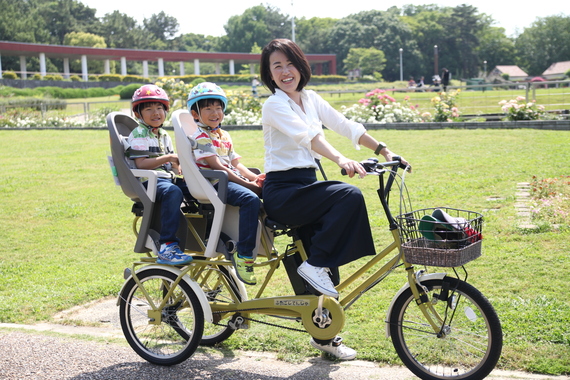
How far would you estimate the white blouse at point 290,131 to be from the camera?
3.59 metres

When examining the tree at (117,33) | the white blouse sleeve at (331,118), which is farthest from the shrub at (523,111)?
the tree at (117,33)

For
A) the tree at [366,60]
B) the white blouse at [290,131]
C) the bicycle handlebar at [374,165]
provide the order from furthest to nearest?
the tree at [366,60] < the white blouse at [290,131] < the bicycle handlebar at [374,165]

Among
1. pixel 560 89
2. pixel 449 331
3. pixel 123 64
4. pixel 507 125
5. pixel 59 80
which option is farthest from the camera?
pixel 123 64

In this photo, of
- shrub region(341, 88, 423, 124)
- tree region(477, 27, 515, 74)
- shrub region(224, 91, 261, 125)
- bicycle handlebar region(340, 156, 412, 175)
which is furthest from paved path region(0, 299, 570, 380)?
tree region(477, 27, 515, 74)

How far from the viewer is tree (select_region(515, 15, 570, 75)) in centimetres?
10669

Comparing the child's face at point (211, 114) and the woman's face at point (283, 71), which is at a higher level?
the woman's face at point (283, 71)

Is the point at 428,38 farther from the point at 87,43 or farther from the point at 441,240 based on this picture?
the point at 441,240

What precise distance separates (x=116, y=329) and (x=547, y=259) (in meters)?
3.99

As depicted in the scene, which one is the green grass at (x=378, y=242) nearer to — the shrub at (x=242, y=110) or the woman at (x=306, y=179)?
the woman at (x=306, y=179)

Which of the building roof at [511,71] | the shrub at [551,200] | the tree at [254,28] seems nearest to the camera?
the shrub at [551,200]

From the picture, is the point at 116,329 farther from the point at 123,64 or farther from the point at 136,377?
the point at 123,64

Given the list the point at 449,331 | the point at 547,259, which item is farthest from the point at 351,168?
the point at 547,259

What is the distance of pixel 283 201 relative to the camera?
3.64 m

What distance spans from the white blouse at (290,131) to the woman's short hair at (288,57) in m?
0.10
